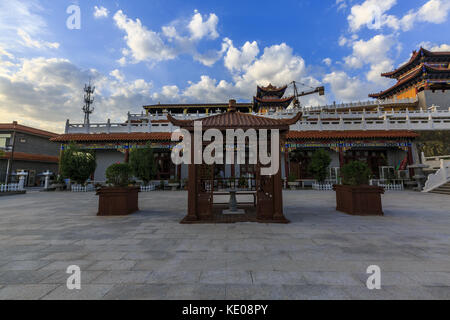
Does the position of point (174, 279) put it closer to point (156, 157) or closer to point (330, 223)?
point (330, 223)

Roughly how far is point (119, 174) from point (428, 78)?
35107mm

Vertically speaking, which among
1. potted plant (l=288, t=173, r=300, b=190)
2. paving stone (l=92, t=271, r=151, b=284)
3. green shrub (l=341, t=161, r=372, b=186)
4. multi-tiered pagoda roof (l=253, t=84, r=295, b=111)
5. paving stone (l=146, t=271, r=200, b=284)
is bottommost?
paving stone (l=92, t=271, r=151, b=284)

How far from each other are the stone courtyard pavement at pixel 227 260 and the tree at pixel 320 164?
9.50 m

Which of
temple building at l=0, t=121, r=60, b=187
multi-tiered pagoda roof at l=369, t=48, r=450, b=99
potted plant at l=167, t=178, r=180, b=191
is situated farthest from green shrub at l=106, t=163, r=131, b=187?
multi-tiered pagoda roof at l=369, t=48, r=450, b=99

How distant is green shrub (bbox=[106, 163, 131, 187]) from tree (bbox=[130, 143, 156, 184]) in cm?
827

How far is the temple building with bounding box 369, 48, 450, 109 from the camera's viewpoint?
2405 cm

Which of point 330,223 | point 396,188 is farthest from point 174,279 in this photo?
point 396,188

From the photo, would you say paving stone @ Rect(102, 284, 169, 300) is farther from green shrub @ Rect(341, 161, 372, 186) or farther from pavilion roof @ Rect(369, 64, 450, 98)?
pavilion roof @ Rect(369, 64, 450, 98)

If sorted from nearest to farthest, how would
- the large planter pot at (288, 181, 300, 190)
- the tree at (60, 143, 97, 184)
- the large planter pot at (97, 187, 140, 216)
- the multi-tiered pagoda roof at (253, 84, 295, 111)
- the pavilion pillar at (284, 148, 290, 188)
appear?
the large planter pot at (97, 187, 140, 216) < the tree at (60, 143, 97, 184) < the large planter pot at (288, 181, 300, 190) < the pavilion pillar at (284, 148, 290, 188) < the multi-tiered pagoda roof at (253, 84, 295, 111)

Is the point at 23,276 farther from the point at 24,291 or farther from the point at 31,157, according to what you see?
the point at 31,157

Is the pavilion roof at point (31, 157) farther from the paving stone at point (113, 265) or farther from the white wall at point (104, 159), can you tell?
the paving stone at point (113, 265)

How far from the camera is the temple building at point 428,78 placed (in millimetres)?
24047

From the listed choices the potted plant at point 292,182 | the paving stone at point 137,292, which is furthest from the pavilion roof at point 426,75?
the paving stone at point 137,292

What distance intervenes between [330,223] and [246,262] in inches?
126
